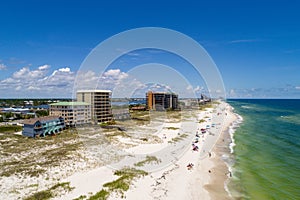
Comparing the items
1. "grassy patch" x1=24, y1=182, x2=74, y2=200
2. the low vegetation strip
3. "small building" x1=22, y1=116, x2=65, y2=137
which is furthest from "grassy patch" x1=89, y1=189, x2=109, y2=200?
"small building" x1=22, y1=116, x2=65, y2=137

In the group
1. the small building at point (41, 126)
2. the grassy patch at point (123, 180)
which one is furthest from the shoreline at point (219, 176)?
the small building at point (41, 126)

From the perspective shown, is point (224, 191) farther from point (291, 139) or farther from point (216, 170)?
point (291, 139)

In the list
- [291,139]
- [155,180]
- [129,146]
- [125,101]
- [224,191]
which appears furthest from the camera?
[125,101]

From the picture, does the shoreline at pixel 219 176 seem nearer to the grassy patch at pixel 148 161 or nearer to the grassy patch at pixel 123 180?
the grassy patch at pixel 148 161

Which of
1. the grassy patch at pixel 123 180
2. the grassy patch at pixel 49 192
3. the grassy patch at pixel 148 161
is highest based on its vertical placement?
the grassy patch at pixel 49 192

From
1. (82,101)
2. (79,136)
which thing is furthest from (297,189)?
(82,101)

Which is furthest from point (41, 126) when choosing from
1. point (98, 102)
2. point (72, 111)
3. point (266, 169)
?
point (266, 169)

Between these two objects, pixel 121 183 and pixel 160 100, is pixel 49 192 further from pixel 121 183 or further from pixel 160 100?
pixel 160 100
